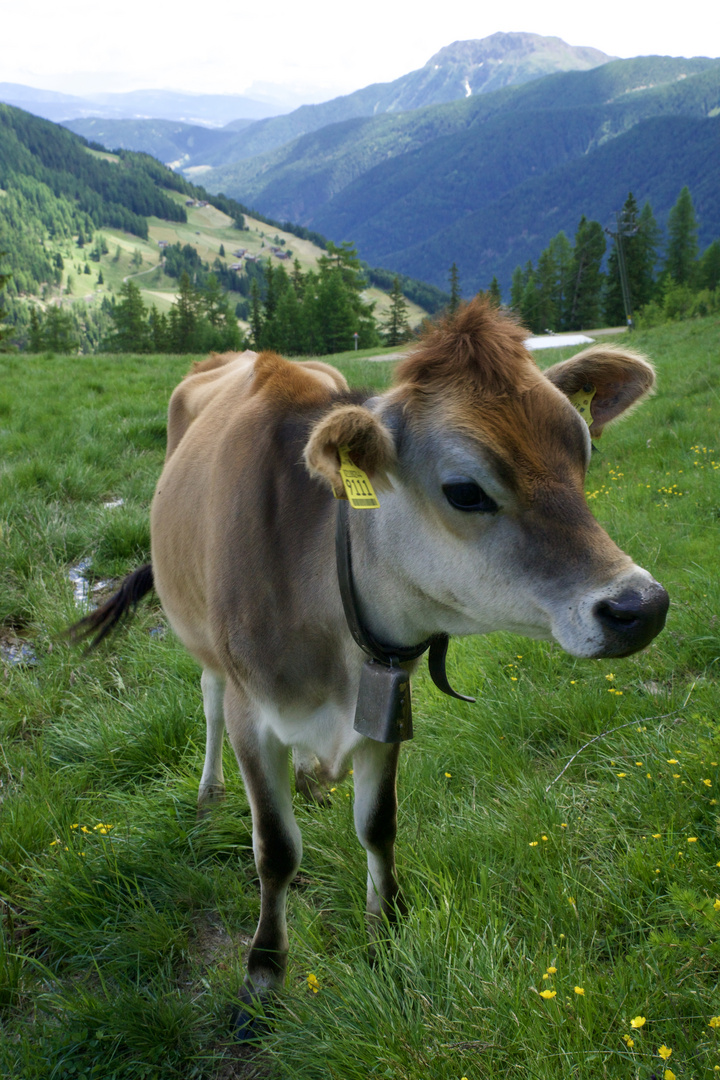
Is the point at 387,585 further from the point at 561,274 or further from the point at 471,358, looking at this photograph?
the point at 561,274

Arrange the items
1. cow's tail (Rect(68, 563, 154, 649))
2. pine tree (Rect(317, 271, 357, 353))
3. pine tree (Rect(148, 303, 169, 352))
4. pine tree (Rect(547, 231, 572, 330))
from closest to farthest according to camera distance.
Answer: cow's tail (Rect(68, 563, 154, 649))
pine tree (Rect(547, 231, 572, 330))
pine tree (Rect(317, 271, 357, 353))
pine tree (Rect(148, 303, 169, 352))

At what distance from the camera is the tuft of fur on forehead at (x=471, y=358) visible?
187cm

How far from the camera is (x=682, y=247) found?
58188mm

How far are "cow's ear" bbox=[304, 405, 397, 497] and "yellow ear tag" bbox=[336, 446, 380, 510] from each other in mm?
14

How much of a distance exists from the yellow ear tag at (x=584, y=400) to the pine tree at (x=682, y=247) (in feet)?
212

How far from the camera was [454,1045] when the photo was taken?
1.76m

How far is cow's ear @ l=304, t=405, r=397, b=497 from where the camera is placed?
1.67 m

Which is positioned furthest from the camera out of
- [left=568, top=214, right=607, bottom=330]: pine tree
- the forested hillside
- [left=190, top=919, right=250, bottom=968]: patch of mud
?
the forested hillside

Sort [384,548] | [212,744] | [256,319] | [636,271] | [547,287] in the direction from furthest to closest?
[256,319]
[547,287]
[636,271]
[212,744]
[384,548]

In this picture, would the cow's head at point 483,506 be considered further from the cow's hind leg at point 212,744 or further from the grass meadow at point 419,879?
the cow's hind leg at point 212,744

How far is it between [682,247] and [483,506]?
68.0m

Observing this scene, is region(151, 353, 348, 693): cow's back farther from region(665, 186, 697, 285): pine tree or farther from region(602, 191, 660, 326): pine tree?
region(665, 186, 697, 285): pine tree

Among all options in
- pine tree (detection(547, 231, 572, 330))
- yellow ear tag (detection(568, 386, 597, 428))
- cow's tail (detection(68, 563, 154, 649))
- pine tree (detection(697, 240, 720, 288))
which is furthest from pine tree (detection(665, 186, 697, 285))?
yellow ear tag (detection(568, 386, 597, 428))

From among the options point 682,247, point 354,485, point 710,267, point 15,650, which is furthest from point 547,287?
point 354,485
